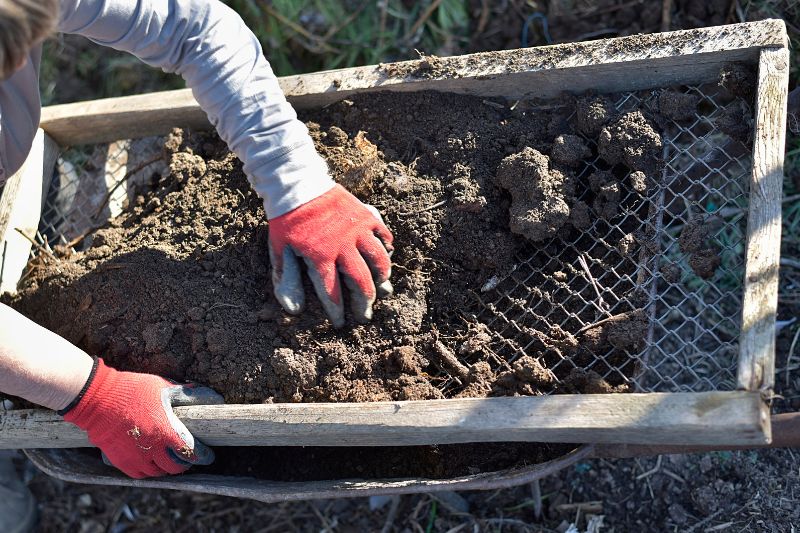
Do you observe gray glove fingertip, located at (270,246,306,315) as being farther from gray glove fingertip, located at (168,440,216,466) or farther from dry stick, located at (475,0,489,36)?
dry stick, located at (475,0,489,36)

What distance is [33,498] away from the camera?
8.93 ft

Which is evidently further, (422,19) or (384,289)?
(422,19)

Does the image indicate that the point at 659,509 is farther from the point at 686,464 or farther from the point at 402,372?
the point at 402,372

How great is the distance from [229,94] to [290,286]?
534 millimetres

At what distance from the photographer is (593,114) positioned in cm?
201

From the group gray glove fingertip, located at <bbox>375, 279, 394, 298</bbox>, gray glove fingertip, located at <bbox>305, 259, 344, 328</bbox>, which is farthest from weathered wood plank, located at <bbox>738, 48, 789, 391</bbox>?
gray glove fingertip, located at <bbox>305, 259, 344, 328</bbox>

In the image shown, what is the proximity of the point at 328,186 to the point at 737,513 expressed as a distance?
1.57 metres

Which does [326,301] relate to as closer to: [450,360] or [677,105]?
[450,360]

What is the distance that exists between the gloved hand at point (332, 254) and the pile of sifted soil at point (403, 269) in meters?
0.06

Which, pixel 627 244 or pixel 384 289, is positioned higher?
pixel 627 244

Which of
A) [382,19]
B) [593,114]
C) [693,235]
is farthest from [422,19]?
[693,235]

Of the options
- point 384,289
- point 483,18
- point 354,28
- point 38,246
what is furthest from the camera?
point 354,28

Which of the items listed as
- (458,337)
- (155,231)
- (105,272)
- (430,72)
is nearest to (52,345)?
(105,272)

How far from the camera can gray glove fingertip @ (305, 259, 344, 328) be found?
6.37ft
